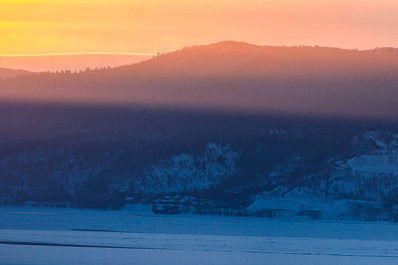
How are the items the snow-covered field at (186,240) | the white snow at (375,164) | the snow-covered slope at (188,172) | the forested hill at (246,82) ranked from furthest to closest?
the forested hill at (246,82) < the snow-covered slope at (188,172) < the white snow at (375,164) < the snow-covered field at (186,240)

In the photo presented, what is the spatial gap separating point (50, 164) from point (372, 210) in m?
26.1

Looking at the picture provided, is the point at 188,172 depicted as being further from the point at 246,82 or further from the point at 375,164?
the point at 246,82

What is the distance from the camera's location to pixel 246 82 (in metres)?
87.6

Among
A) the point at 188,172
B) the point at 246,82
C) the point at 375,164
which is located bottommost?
the point at 188,172

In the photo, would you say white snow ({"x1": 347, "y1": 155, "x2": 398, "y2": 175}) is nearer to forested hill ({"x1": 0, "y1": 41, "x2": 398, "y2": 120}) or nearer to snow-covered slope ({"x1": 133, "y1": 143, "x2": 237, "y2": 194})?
snow-covered slope ({"x1": 133, "y1": 143, "x2": 237, "y2": 194})

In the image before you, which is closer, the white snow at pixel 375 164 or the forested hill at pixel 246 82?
the white snow at pixel 375 164

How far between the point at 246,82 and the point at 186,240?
165 ft

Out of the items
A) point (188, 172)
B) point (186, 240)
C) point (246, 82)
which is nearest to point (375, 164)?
point (188, 172)

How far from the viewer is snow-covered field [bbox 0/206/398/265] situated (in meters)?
33.4

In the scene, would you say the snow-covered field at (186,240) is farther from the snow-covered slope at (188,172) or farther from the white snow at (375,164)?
the snow-covered slope at (188,172)

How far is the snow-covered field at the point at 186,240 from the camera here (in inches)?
1316

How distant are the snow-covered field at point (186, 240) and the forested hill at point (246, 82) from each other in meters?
29.9

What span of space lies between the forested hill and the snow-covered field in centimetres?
2992

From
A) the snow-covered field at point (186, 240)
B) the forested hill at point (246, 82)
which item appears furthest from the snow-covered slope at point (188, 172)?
the snow-covered field at point (186, 240)
